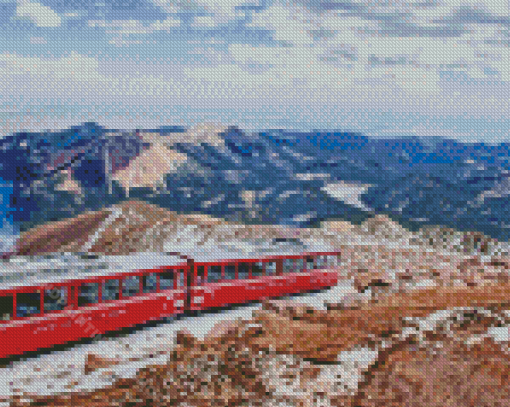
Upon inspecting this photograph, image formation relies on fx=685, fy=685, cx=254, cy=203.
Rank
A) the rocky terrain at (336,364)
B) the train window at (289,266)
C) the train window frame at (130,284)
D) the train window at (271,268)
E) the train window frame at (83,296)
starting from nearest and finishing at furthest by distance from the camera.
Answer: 1. the rocky terrain at (336,364)
2. the train window frame at (83,296)
3. the train window frame at (130,284)
4. the train window at (271,268)
5. the train window at (289,266)

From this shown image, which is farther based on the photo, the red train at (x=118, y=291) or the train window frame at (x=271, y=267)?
the train window frame at (x=271, y=267)

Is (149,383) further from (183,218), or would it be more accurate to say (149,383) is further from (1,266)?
(183,218)

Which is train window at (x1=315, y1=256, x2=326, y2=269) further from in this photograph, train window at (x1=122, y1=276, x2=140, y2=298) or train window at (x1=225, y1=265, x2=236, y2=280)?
train window at (x1=122, y1=276, x2=140, y2=298)

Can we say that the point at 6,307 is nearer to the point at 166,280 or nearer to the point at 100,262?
the point at 100,262

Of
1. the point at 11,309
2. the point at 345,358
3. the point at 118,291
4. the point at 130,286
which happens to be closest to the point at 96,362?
the point at 11,309

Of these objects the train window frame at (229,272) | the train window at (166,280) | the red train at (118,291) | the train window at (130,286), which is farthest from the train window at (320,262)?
the train window at (130,286)

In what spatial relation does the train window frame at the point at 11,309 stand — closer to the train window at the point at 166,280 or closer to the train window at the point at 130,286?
the train window at the point at 130,286
